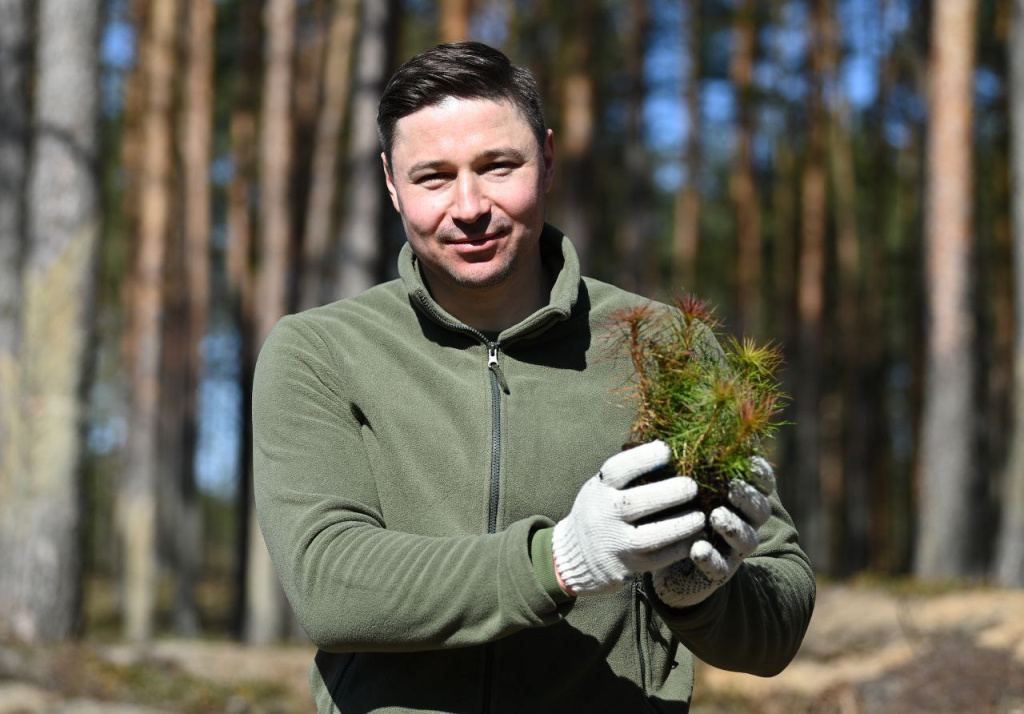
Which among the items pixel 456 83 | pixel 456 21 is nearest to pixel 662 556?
pixel 456 83

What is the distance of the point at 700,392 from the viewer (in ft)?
6.82

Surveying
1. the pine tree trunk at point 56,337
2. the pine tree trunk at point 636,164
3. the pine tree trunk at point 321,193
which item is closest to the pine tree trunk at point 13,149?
the pine tree trunk at point 56,337

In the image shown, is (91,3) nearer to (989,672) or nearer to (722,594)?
(989,672)

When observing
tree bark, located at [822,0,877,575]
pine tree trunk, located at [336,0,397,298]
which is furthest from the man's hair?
tree bark, located at [822,0,877,575]

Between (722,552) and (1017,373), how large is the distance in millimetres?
10371

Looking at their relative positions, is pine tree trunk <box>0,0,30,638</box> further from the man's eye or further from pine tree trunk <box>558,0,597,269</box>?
the man's eye

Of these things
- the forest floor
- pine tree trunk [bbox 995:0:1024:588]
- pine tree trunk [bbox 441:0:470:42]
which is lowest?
the forest floor

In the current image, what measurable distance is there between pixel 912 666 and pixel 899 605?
1654mm

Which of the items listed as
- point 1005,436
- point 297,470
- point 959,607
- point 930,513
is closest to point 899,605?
point 959,607

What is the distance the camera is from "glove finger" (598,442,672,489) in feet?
6.22

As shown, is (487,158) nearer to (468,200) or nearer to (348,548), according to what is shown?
(468,200)

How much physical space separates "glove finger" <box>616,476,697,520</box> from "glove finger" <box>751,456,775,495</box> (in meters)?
0.18

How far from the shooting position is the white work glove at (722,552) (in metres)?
1.94

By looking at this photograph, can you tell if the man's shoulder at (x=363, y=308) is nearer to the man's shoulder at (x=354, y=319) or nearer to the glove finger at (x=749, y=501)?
the man's shoulder at (x=354, y=319)
